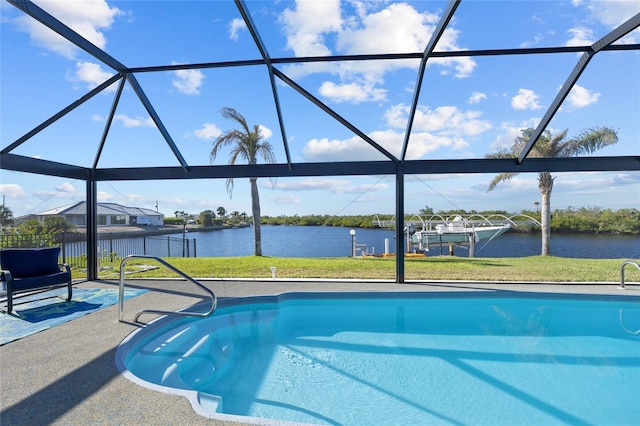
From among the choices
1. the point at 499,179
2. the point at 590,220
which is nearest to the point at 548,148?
the point at 499,179

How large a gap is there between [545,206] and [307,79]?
453 inches

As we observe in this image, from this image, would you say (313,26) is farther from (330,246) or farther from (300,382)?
(330,246)

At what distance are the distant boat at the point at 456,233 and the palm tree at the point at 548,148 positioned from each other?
12.3ft

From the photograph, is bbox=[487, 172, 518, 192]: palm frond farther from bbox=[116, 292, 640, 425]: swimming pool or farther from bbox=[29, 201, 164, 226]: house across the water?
bbox=[29, 201, 164, 226]: house across the water

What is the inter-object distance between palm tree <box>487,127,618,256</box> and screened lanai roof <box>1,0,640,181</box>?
10.1ft

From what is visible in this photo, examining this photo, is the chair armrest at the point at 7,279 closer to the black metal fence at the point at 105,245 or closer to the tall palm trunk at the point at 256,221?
the black metal fence at the point at 105,245

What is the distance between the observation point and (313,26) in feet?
19.7

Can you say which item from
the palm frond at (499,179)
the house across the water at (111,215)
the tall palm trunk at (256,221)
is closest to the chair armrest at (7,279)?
the tall palm trunk at (256,221)

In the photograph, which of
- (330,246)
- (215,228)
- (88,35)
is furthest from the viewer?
(215,228)

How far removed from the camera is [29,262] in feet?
18.8

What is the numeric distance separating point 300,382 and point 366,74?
5.64 meters

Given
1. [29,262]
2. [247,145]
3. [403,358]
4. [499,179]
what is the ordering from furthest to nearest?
1. [499,179]
2. [247,145]
3. [29,262]
4. [403,358]

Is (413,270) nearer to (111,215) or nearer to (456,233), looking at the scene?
(456,233)

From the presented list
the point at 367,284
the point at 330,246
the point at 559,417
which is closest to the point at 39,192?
the point at 330,246
